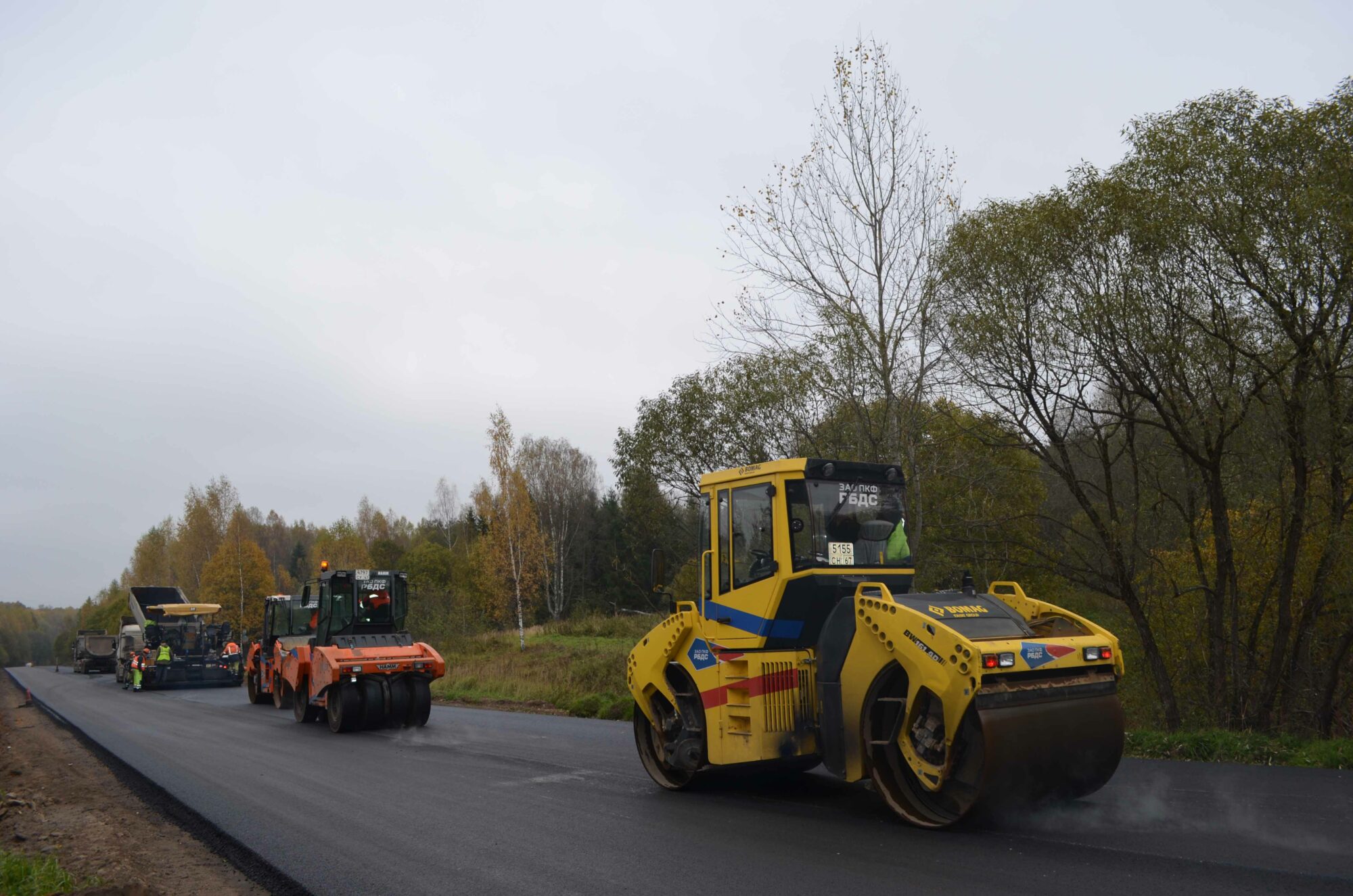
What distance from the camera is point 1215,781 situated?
8.18m

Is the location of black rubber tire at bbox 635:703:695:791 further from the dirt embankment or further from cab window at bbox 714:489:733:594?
the dirt embankment

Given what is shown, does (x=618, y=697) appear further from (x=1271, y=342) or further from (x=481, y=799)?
(x=1271, y=342)

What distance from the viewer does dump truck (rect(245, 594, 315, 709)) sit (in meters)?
20.8

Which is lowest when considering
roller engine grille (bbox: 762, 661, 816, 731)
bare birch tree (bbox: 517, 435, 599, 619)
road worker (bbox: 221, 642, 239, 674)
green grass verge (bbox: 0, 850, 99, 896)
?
green grass verge (bbox: 0, 850, 99, 896)

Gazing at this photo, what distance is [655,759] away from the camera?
30.6 feet

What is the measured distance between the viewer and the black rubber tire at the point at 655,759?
8.93 m

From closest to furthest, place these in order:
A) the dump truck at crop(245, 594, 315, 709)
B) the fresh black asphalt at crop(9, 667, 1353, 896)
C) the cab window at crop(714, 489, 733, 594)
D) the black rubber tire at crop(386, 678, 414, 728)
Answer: the fresh black asphalt at crop(9, 667, 1353, 896)
the cab window at crop(714, 489, 733, 594)
the black rubber tire at crop(386, 678, 414, 728)
the dump truck at crop(245, 594, 315, 709)

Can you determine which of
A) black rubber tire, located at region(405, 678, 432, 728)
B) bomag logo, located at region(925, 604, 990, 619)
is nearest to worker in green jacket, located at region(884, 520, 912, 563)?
bomag logo, located at region(925, 604, 990, 619)

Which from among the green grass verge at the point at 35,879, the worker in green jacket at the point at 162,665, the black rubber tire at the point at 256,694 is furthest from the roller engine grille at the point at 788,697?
the worker in green jacket at the point at 162,665

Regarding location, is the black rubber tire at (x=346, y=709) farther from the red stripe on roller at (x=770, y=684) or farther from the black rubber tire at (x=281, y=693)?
the red stripe on roller at (x=770, y=684)

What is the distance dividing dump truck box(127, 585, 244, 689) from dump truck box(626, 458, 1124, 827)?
2736 centimetres

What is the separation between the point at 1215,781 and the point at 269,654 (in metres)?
19.2

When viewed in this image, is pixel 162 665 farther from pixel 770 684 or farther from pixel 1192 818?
pixel 1192 818

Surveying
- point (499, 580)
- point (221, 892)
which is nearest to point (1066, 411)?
point (221, 892)
